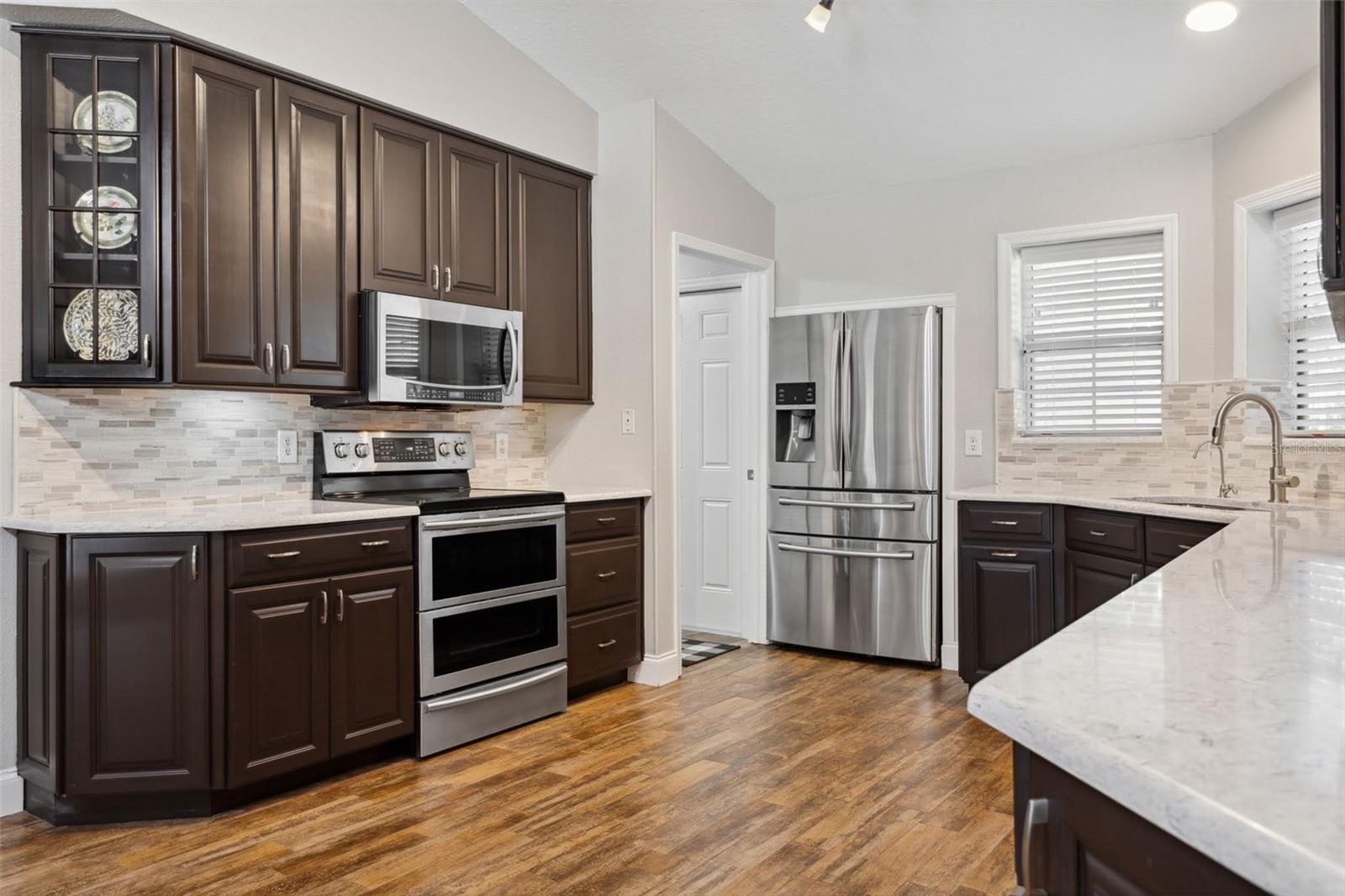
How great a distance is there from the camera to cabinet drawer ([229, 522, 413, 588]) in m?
2.79

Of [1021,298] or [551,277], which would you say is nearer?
[551,277]

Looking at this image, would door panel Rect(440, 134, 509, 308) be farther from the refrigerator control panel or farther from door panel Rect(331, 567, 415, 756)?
the refrigerator control panel

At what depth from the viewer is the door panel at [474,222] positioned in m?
3.78

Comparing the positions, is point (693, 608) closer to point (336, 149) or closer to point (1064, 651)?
point (336, 149)

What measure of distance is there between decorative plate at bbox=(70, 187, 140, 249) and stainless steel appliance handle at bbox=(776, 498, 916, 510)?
3166 mm

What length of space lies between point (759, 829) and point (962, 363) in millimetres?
2704

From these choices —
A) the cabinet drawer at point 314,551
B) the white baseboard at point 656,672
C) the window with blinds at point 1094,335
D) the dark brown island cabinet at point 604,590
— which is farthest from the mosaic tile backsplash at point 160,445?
the window with blinds at point 1094,335

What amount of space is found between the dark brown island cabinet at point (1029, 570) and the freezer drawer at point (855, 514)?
0.48m

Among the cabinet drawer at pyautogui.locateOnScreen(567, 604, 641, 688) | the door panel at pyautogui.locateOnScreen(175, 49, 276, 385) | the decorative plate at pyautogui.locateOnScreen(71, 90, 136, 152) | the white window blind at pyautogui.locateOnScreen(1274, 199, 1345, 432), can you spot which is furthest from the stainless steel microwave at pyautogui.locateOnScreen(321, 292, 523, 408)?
the white window blind at pyautogui.locateOnScreen(1274, 199, 1345, 432)

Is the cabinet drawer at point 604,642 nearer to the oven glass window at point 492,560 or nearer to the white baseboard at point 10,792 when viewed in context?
the oven glass window at point 492,560

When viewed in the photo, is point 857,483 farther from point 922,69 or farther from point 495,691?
point 495,691

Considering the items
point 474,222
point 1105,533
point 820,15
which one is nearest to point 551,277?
point 474,222

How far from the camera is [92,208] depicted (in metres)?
2.85

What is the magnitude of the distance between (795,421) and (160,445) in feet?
9.61
